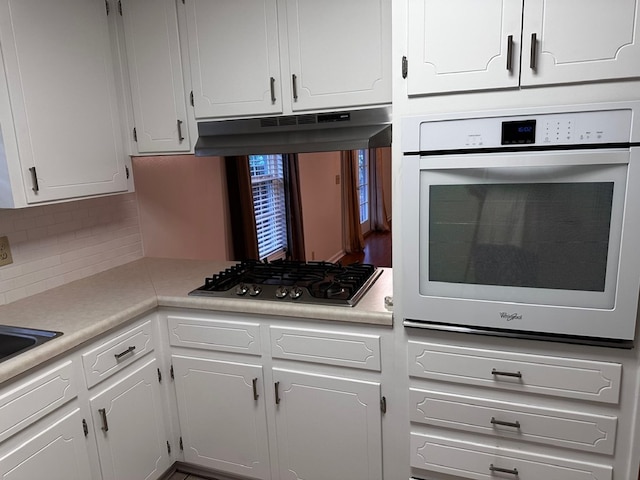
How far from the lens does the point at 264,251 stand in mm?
4219

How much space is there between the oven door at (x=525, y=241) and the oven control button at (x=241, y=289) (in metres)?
0.71

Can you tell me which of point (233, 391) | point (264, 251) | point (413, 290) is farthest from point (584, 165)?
point (264, 251)

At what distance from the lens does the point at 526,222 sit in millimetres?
1439

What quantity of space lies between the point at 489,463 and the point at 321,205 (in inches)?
164

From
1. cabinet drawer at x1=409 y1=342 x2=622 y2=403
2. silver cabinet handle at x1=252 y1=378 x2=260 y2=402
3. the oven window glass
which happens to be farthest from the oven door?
silver cabinet handle at x1=252 y1=378 x2=260 y2=402

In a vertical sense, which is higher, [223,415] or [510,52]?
[510,52]

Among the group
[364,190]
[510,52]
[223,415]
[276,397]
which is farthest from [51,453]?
[364,190]

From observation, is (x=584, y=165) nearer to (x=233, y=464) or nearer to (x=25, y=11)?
(x=233, y=464)

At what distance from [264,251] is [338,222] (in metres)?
2.23

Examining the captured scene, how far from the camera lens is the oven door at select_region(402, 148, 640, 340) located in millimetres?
1349

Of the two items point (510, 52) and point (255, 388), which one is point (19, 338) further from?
point (510, 52)

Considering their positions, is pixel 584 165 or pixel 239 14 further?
pixel 239 14

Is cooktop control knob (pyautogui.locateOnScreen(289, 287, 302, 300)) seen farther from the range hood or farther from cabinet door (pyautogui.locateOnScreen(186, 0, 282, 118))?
cabinet door (pyautogui.locateOnScreen(186, 0, 282, 118))

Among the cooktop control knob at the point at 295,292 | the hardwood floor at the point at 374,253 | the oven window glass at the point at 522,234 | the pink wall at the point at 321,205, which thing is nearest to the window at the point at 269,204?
the pink wall at the point at 321,205
